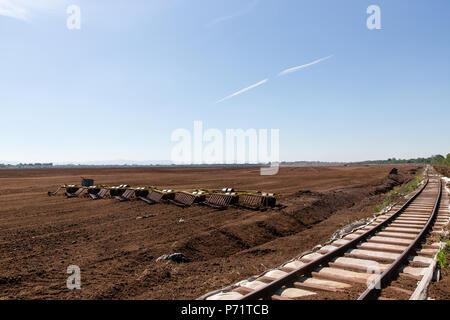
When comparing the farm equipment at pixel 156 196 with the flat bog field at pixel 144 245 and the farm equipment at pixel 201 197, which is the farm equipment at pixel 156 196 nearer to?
the farm equipment at pixel 201 197

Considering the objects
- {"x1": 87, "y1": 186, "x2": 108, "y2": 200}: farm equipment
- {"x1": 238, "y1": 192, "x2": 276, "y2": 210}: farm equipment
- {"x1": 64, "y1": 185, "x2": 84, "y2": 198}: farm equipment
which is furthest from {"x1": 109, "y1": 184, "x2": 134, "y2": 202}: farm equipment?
{"x1": 238, "y1": 192, "x2": 276, "y2": 210}: farm equipment

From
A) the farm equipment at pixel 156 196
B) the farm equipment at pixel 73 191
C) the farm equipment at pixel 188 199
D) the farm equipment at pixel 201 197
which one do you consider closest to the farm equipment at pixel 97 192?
the farm equipment at pixel 201 197

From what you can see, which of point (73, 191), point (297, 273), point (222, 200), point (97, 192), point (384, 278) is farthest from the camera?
point (73, 191)

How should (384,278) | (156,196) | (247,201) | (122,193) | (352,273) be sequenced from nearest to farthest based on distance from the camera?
(384,278) < (352,273) < (247,201) < (156,196) < (122,193)

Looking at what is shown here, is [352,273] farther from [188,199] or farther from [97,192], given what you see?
[97,192]

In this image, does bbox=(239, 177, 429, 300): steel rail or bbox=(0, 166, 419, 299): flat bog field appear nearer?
bbox=(239, 177, 429, 300): steel rail

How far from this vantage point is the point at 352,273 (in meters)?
5.86

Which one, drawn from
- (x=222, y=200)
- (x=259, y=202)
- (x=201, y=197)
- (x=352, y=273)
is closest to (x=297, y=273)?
(x=352, y=273)

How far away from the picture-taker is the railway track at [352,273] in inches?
189

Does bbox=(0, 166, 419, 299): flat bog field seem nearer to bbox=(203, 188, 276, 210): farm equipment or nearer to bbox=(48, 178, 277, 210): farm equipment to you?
bbox=(203, 188, 276, 210): farm equipment

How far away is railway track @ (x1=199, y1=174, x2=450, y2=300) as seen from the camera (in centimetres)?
481

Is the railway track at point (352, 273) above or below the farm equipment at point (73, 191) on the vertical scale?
above

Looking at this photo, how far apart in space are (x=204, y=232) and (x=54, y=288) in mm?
5423

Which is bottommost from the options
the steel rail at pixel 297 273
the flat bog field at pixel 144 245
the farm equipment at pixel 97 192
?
the flat bog field at pixel 144 245
